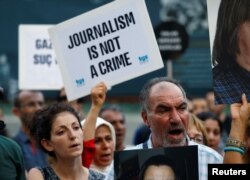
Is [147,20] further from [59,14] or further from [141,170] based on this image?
[59,14]

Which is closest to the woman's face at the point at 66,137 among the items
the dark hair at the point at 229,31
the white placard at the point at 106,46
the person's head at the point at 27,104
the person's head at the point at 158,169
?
the white placard at the point at 106,46

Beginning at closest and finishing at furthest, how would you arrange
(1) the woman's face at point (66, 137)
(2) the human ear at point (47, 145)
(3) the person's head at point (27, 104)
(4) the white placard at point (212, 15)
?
(4) the white placard at point (212, 15), (1) the woman's face at point (66, 137), (2) the human ear at point (47, 145), (3) the person's head at point (27, 104)

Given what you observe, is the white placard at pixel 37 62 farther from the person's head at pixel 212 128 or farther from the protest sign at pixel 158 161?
the protest sign at pixel 158 161

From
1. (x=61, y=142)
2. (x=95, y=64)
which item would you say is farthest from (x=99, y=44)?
(x=61, y=142)

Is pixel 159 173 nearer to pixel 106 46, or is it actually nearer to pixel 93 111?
pixel 93 111

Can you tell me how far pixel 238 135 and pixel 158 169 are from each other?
1.73 feet

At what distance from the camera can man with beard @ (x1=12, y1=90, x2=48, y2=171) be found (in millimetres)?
9234

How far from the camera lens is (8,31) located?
15.2 m

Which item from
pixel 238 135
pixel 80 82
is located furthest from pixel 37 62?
pixel 238 135

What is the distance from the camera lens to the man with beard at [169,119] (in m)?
5.14

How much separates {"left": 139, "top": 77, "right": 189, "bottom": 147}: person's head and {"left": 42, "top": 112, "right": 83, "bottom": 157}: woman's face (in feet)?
2.21

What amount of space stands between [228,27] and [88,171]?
1.41 m

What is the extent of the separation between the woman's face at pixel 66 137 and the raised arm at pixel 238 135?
1240mm

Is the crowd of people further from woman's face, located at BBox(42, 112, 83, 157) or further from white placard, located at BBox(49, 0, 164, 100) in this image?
white placard, located at BBox(49, 0, 164, 100)
